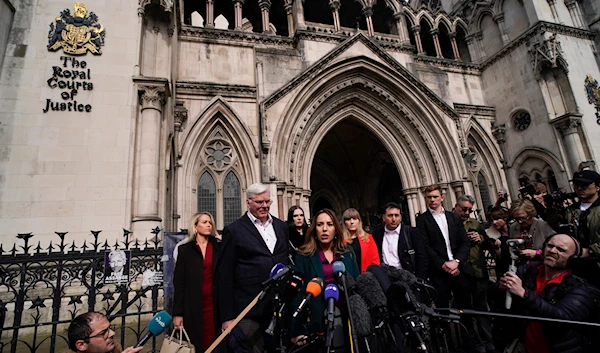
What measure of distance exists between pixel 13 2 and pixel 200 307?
960 cm

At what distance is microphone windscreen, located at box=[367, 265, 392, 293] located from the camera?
→ 3072 millimetres

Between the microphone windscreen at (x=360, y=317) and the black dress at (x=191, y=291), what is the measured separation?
1.54 metres

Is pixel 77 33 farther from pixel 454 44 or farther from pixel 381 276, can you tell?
pixel 454 44

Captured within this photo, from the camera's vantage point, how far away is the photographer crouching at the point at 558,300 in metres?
2.39

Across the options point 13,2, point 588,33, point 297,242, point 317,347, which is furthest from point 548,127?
point 13,2

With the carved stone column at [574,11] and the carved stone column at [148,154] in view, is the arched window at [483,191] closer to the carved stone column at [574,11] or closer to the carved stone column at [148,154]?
the carved stone column at [574,11]

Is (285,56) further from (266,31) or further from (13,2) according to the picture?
(13,2)

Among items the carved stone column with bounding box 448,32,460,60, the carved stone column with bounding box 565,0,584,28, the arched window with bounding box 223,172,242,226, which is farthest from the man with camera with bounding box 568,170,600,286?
the carved stone column with bounding box 565,0,584,28

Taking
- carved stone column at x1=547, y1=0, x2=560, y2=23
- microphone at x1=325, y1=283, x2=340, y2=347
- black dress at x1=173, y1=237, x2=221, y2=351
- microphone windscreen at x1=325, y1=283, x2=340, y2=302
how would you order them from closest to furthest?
1. microphone at x1=325, y1=283, x2=340, y2=347
2. microphone windscreen at x1=325, y1=283, x2=340, y2=302
3. black dress at x1=173, y1=237, x2=221, y2=351
4. carved stone column at x1=547, y1=0, x2=560, y2=23

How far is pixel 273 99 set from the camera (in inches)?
463

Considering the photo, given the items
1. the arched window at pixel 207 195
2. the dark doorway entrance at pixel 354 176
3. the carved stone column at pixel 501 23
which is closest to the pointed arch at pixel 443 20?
the carved stone column at pixel 501 23

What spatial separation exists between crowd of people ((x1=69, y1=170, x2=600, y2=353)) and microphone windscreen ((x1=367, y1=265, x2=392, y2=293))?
0.57 ft

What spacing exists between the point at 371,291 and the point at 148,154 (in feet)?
22.5

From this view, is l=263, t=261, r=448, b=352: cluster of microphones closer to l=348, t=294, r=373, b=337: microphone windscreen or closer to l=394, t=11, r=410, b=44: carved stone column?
l=348, t=294, r=373, b=337: microphone windscreen
